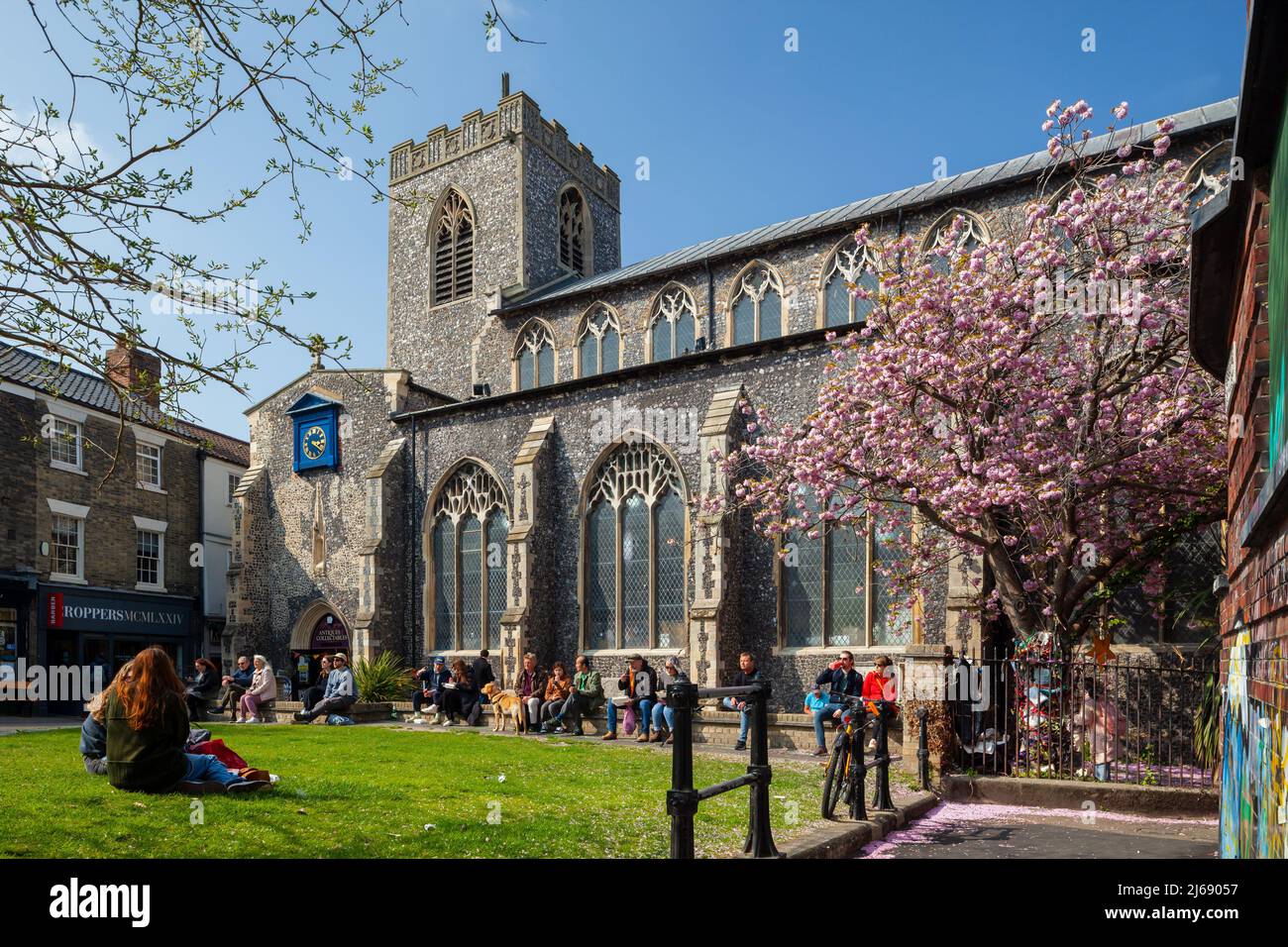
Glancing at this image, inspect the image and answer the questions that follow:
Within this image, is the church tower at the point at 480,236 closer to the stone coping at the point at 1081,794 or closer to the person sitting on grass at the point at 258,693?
the person sitting on grass at the point at 258,693

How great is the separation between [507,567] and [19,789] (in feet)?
43.6

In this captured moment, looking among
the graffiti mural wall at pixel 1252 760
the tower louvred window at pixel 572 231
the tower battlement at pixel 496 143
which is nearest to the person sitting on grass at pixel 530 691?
the graffiti mural wall at pixel 1252 760

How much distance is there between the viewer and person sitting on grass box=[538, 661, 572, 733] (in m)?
16.5

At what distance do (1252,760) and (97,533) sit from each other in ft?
91.5

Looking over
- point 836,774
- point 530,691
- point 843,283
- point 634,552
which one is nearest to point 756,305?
point 843,283

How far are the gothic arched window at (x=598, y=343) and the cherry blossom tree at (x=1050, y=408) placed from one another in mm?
13167

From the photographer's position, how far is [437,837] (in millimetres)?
6066

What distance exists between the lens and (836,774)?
7.37 meters

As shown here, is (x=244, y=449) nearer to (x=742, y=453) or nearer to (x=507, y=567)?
(x=507, y=567)

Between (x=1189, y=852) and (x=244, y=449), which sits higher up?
(x=244, y=449)

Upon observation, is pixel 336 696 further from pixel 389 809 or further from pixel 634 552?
pixel 389 809

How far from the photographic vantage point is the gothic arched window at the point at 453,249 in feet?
99.8

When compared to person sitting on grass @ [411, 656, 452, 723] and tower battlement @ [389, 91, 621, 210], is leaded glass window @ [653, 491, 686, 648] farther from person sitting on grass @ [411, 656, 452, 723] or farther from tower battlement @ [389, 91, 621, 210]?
tower battlement @ [389, 91, 621, 210]
